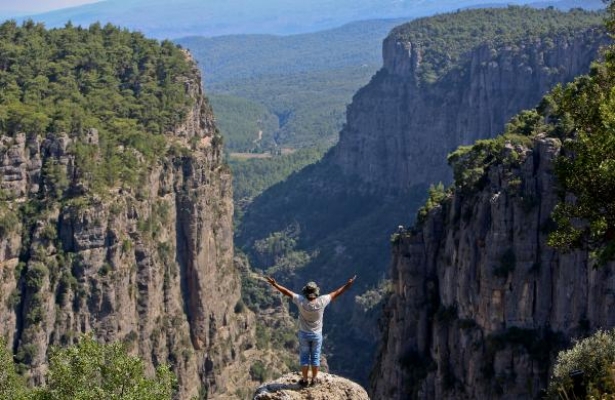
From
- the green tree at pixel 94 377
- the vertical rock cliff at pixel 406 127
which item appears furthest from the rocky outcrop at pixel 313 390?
the vertical rock cliff at pixel 406 127

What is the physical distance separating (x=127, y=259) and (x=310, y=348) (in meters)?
60.9

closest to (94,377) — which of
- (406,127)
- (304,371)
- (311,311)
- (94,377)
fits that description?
(94,377)

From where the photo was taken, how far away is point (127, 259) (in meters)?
84.2

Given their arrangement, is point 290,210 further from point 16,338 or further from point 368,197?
point 16,338

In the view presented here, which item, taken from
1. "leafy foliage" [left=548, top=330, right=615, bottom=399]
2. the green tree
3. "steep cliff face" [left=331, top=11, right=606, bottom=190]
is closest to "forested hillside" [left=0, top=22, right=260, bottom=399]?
the green tree

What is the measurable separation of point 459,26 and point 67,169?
11680cm

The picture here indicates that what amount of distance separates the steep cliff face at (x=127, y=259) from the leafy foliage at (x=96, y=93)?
100cm

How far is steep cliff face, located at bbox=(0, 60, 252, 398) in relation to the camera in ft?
248

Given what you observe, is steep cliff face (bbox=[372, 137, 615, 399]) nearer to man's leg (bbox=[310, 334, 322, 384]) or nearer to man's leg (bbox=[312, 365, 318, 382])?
man's leg (bbox=[310, 334, 322, 384])

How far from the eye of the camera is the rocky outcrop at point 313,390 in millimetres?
24203

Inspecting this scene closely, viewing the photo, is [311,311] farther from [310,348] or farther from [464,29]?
[464,29]

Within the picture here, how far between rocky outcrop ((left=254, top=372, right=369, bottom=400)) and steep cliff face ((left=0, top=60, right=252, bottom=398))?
46510 millimetres

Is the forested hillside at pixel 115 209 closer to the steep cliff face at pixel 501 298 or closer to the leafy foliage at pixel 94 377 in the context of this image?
the steep cliff face at pixel 501 298

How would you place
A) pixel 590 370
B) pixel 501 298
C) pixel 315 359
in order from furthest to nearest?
pixel 501 298 < pixel 590 370 < pixel 315 359
